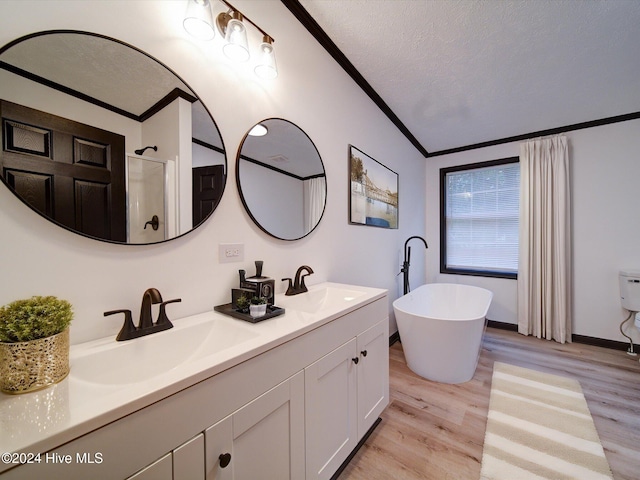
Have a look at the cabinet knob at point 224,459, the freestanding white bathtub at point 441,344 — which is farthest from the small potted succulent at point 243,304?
the freestanding white bathtub at point 441,344

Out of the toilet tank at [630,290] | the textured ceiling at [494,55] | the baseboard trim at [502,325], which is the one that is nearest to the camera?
the textured ceiling at [494,55]

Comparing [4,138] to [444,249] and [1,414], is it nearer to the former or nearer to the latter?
[1,414]

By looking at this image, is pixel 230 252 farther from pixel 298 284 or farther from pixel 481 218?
pixel 481 218

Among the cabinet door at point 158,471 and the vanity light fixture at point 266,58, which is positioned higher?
the vanity light fixture at point 266,58

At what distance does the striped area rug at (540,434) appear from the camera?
1.30 m

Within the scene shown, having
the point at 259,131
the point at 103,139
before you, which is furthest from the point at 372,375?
the point at 103,139

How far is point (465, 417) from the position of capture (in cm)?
170

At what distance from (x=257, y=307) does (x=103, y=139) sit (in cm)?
84

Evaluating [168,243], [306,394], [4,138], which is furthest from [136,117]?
[306,394]

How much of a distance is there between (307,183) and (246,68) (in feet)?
2.42

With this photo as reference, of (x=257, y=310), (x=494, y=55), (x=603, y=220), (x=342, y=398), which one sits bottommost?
(x=342, y=398)

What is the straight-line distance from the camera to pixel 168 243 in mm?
1025

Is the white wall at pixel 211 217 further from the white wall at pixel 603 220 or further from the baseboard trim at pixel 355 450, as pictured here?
the white wall at pixel 603 220

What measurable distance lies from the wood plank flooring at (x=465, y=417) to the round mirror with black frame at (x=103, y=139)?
5.28ft
